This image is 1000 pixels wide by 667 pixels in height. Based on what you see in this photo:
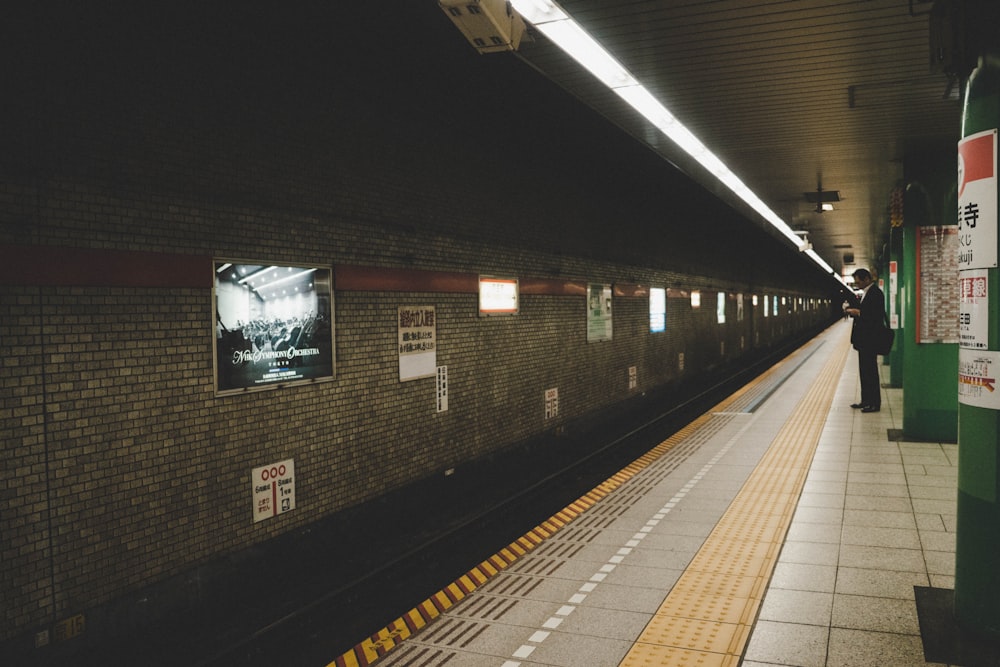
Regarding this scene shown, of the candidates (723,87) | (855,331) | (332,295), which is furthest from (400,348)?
(855,331)

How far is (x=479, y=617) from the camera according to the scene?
13.8ft

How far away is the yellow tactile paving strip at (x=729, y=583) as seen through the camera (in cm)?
360

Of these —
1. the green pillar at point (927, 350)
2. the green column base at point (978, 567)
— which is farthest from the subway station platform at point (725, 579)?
the green pillar at point (927, 350)

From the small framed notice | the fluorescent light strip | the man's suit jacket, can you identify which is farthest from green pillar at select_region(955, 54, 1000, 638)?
the man's suit jacket

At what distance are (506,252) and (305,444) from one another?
4.21 metres

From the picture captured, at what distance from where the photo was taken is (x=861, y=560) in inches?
186

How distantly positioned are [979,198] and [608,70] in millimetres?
3461

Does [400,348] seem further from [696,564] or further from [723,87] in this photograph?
[723,87]

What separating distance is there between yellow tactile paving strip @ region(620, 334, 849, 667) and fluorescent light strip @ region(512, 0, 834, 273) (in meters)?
3.94

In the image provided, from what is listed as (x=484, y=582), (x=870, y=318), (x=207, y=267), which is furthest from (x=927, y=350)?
(x=207, y=267)

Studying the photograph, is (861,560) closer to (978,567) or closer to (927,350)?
(978,567)

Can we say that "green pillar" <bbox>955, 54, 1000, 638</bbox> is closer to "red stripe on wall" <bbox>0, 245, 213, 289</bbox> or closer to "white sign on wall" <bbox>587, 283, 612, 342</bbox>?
"red stripe on wall" <bbox>0, 245, 213, 289</bbox>

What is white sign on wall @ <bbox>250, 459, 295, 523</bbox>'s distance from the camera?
528 centimetres

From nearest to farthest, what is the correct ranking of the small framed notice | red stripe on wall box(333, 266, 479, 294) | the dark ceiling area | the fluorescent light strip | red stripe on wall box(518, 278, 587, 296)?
the dark ceiling area
the fluorescent light strip
red stripe on wall box(333, 266, 479, 294)
the small framed notice
red stripe on wall box(518, 278, 587, 296)
